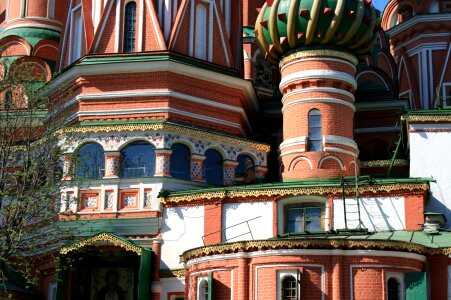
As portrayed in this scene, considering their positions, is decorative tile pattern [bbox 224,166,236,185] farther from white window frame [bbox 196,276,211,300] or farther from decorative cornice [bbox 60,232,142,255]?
white window frame [bbox 196,276,211,300]

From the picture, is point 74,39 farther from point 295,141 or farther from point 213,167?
point 295,141

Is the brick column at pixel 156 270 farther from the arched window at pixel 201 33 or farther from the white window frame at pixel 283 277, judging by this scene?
the arched window at pixel 201 33

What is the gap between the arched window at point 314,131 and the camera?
26.2 m

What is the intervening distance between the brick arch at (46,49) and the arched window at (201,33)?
6516 millimetres

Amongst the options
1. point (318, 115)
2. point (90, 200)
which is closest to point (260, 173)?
point (318, 115)

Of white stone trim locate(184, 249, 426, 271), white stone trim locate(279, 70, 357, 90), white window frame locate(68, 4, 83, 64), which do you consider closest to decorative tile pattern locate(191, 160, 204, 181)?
white stone trim locate(279, 70, 357, 90)

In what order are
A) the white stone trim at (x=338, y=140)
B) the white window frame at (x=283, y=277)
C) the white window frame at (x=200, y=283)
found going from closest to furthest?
the white window frame at (x=283, y=277), the white window frame at (x=200, y=283), the white stone trim at (x=338, y=140)

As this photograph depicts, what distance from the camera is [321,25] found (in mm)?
26500

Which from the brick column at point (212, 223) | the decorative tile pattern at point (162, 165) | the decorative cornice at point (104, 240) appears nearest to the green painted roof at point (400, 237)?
the brick column at point (212, 223)

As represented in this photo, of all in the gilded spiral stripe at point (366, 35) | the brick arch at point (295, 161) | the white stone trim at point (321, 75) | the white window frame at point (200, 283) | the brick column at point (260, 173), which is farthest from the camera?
the brick column at point (260, 173)

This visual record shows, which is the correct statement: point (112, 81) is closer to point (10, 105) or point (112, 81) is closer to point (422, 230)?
point (10, 105)

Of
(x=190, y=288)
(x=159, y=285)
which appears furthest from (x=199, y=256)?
(x=159, y=285)

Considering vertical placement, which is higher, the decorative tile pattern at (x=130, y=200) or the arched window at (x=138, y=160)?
the arched window at (x=138, y=160)

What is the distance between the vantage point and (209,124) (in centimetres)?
2761
